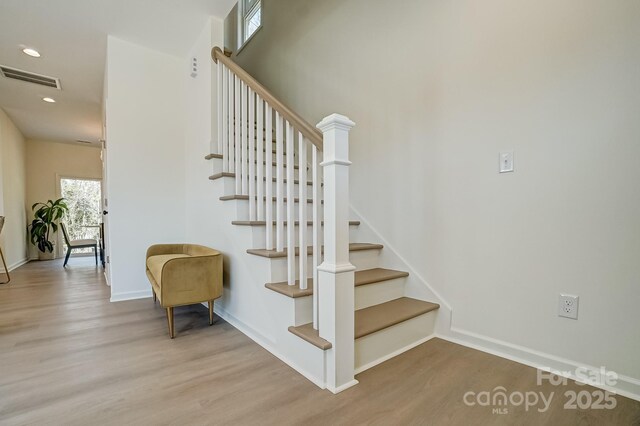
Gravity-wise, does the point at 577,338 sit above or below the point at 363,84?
Result: below

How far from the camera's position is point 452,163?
1946 millimetres

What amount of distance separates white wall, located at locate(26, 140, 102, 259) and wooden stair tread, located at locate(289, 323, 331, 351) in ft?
24.3

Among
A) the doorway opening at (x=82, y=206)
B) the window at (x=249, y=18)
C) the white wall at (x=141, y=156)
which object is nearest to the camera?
the white wall at (x=141, y=156)

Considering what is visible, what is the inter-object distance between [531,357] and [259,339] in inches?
61.6

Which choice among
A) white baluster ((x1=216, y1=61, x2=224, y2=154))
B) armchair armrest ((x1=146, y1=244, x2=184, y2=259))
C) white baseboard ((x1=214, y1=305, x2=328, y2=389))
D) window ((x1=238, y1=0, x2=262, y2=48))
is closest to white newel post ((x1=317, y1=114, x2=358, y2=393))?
white baseboard ((x1=214, y1=305, x2=328, y2=389))

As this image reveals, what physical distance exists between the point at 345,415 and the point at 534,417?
76 centimetres

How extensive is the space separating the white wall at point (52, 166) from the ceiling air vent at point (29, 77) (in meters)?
3.46

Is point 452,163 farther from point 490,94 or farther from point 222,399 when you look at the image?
point 222,399

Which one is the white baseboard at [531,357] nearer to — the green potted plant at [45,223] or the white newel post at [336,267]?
the white newel post at [336,267]

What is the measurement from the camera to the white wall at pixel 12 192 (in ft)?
15.0

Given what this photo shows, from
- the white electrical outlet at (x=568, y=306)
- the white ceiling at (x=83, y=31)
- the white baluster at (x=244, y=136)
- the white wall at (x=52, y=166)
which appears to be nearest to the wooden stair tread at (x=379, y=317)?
the white electrical outlet at (x=568, y=306)

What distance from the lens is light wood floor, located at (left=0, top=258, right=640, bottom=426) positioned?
3.96ft

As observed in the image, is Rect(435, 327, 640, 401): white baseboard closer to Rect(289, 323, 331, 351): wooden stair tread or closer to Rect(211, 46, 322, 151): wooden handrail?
Rect(289, 323, 331, 351): wooden stair tread

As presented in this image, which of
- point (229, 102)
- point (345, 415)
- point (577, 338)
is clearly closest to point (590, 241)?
point (577, 338)
